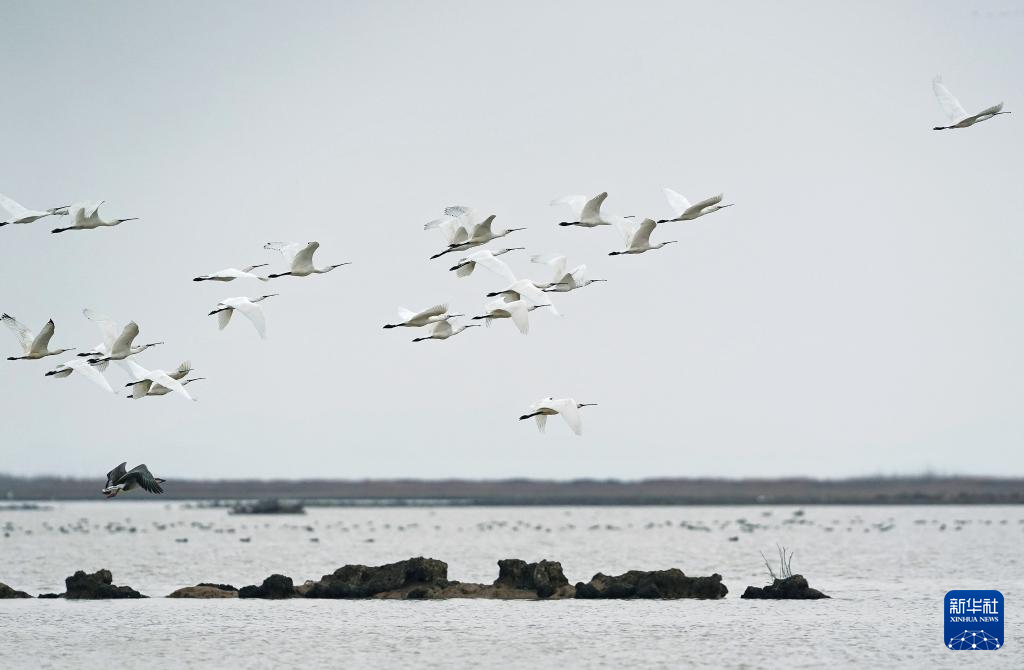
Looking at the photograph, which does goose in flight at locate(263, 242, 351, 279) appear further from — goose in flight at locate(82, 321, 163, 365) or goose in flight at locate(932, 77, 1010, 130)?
goose in flight at locate(932, 77, 1010, 130)

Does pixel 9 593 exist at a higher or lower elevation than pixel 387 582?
lower

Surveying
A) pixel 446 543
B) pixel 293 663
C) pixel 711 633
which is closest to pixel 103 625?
pixel 293 663

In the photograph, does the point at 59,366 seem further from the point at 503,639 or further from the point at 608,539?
the point at 608,539

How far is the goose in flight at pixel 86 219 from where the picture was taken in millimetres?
30219

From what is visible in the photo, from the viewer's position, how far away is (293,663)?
3000 cm

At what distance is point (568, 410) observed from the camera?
1130 inches

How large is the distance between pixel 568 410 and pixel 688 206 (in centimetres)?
536

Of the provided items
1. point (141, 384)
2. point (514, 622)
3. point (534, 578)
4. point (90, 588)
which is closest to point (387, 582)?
point (534, 578)

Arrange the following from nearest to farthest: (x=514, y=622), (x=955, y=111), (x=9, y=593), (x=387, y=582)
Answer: (x=955, y=111) → (x=514, y=622) → (x=9, y=593) → (x=387, y=582)

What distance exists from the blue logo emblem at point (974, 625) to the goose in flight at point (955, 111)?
38.0 feet

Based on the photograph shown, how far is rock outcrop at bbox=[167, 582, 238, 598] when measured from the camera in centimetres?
4150

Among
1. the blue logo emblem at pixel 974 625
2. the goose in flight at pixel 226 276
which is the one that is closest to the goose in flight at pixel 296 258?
the goose in flight at pixel 226 276

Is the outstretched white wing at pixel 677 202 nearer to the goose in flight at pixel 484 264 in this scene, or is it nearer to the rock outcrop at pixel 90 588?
the goose in flight at pixel 484 264

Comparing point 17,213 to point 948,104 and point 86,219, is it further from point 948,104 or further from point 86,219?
point 948,104
